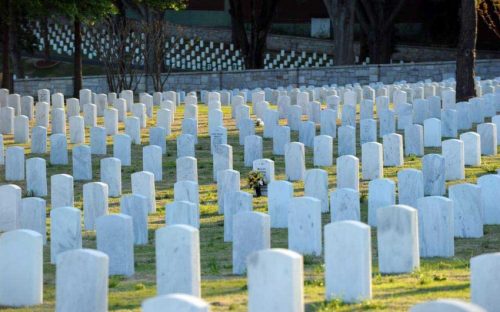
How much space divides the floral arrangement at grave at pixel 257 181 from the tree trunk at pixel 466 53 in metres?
11.6

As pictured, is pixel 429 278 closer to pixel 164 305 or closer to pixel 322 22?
pixel 164 305

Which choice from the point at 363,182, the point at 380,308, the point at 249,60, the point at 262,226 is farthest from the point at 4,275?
the point at 249,60

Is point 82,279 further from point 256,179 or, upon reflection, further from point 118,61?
point 118,61

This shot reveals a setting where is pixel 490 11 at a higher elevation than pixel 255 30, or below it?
higher

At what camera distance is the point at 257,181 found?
687 inches

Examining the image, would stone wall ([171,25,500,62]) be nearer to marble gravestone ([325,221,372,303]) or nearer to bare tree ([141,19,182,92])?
bare tree ([141,19,182,92])

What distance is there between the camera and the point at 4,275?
1085 cm

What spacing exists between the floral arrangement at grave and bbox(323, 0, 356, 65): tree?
1075 inches

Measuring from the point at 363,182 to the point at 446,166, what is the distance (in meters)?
1.17

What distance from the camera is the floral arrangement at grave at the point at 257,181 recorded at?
17422 mm

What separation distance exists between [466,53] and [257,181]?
508 inches

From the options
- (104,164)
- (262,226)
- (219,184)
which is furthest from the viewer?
(104,164)

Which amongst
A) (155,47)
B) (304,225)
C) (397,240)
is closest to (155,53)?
(155,47)

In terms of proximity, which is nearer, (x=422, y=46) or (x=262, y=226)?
(x=262, y=226)
